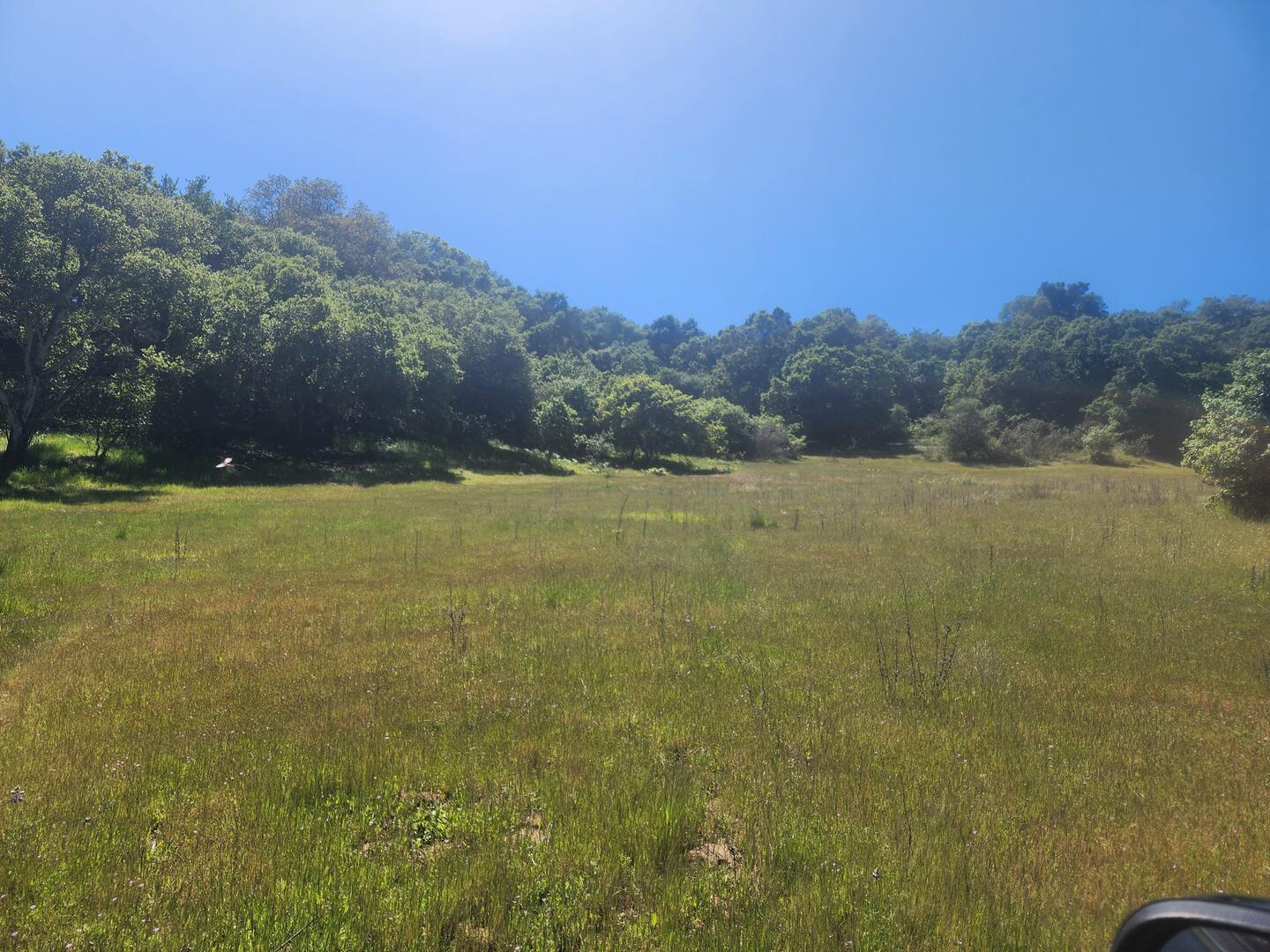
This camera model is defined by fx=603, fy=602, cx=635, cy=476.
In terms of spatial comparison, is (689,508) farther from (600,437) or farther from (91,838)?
(600,437)

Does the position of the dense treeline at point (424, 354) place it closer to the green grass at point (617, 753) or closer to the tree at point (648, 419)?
the tree at point (648, 419)

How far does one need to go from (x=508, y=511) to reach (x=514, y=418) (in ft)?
131

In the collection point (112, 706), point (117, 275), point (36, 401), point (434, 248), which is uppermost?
point (434, 248)

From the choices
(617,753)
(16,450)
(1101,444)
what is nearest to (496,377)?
(16,450)

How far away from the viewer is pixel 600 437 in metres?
63.8

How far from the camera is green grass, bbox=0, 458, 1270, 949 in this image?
3520mm

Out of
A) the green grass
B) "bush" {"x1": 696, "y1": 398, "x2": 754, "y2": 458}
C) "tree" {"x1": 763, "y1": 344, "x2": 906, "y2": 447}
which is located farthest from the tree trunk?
"tree" {"x1": 763, "y1": 344, "x2": 906, "y2": 447}

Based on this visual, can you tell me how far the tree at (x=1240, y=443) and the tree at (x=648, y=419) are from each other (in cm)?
4384

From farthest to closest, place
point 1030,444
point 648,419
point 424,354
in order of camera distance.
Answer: point 1030,444, point 648,419, point 424,354

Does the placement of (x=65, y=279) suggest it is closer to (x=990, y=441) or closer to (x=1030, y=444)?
(x=990, y=441)

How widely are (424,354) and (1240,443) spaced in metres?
49.0

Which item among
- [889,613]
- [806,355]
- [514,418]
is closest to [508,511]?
[889,613]

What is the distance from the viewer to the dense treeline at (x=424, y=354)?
2614cm

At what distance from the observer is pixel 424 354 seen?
50.2 meters
